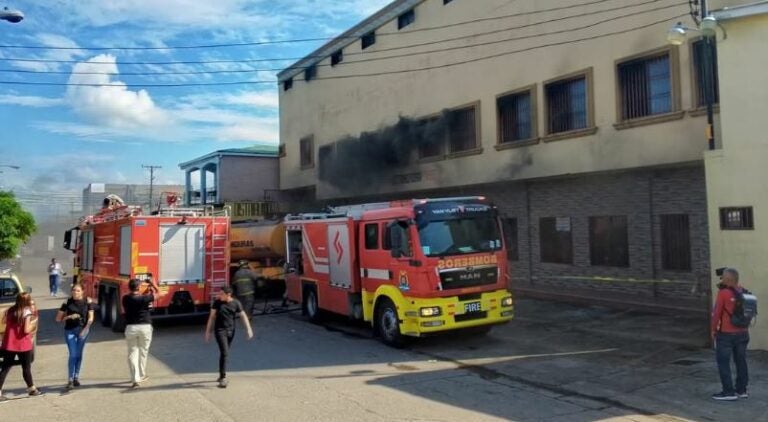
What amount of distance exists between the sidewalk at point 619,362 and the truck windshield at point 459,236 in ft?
5.83

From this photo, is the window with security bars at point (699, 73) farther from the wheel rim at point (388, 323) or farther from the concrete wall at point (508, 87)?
the wheel rim at point (388, 323)

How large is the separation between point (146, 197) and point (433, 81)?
261 ft

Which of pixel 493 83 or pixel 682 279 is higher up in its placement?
pixel 493 83

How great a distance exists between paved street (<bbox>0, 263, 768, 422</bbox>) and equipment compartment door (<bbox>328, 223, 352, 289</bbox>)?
4.00ft

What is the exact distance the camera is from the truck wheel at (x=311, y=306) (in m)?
14.2

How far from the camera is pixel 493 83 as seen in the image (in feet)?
64.0

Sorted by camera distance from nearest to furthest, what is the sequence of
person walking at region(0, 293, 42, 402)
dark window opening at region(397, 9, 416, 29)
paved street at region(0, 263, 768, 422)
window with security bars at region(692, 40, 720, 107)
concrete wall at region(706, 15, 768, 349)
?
1. paved street at region(0, 263, 768, 422)
2. person walking at region(0, 293, 42, 402)
3. concrete wall at region(706, 15, 768, 349)
4. window with security bars at region(692, 40, 720, 107)
5. dark window opening at region(397, 9, 416, 29)

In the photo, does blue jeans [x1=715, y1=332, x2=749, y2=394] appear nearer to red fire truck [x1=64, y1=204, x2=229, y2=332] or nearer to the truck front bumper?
the truck front bumper

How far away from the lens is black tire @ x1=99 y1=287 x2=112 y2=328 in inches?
566

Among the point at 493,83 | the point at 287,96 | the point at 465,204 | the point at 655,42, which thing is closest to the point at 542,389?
the point at 465,204

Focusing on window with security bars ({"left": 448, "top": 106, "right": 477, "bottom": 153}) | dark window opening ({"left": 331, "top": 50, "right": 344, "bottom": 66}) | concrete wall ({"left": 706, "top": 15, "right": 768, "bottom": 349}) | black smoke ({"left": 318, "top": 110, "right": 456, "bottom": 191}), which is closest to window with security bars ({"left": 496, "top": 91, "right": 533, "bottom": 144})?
window with security bars ({"left": 448, "top": 106, "right": 477, "bottom": 153})

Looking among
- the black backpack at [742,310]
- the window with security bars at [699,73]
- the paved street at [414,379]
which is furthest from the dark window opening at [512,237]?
the black backpack at [742,310]

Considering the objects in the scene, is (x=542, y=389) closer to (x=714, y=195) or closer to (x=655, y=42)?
(x=714, y=195)

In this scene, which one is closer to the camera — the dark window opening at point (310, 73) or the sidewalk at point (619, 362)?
the sidewalk at point (619, 362)
